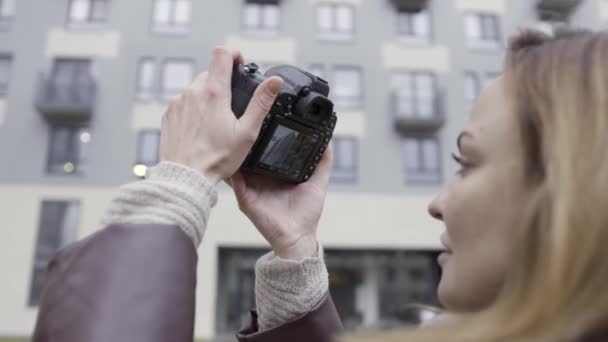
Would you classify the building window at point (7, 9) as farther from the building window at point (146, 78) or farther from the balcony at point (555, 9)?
the balcony at point (555, 9)

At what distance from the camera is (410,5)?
13617 millimetres

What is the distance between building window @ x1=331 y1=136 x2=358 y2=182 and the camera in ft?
41.5

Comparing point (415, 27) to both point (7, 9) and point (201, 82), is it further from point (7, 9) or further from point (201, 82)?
point (201, 82)

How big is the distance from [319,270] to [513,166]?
55 cm

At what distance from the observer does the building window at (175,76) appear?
12633 mm

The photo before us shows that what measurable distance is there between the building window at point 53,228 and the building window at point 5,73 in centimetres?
264

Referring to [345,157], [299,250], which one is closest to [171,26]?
[345,157]

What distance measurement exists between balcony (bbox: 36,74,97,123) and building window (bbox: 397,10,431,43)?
23.0 feet

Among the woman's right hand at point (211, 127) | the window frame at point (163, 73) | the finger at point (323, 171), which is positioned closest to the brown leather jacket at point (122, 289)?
the woman's right hand at point (211, 127)

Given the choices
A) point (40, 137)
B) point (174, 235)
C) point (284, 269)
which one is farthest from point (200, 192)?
point (40, 137)

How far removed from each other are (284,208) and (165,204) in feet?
1.62

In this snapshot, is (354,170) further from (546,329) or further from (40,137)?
(546,329)

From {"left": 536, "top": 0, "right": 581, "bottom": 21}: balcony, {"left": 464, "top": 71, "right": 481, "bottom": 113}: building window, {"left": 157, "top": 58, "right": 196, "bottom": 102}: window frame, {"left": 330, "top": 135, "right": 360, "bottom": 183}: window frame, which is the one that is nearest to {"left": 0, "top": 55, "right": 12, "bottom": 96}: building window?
{"left": 157, "top": 58, "right": 196, "bottom": 102}: window frame

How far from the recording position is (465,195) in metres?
0.78
